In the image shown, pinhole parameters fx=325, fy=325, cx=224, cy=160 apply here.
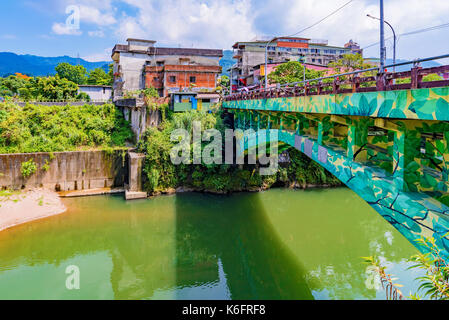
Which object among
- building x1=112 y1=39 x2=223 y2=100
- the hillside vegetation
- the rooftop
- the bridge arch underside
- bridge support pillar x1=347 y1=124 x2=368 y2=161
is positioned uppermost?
the rooftop

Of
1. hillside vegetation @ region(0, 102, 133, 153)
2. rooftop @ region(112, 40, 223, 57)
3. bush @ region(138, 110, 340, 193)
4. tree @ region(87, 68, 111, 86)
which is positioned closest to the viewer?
bush @ region(138, 110, 340, 193)

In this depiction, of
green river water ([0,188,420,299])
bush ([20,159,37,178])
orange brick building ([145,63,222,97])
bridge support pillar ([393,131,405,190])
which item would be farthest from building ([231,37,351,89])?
bridge support pillar ([393,131,405,190])

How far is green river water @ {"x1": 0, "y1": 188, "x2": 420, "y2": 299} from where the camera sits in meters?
11.4

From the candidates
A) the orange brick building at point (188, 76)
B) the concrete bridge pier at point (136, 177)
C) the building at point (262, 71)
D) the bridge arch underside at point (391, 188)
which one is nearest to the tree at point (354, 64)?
the building at point (262, 71)

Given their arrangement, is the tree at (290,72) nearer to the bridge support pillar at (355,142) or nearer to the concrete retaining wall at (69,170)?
the concrete retaining wall at (69,170)

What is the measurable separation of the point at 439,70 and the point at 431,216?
215cm

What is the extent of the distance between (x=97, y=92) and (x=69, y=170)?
79.0 ft

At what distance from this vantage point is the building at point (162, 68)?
33.3 m

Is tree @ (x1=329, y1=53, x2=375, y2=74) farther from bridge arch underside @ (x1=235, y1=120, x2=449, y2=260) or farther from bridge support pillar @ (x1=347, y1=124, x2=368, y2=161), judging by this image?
bridge support pillar @ (x1=347, y1=124, x2=368, y2=161)

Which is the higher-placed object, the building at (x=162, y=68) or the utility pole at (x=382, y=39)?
the building at (x=162, y=68)

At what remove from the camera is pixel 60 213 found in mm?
18297

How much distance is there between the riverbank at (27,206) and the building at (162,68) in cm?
1641

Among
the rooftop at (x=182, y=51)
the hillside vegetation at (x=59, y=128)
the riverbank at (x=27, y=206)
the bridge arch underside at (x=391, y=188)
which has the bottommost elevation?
the riverbank at (x=27, y=206)

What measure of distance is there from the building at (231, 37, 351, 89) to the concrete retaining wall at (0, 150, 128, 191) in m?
24.4
